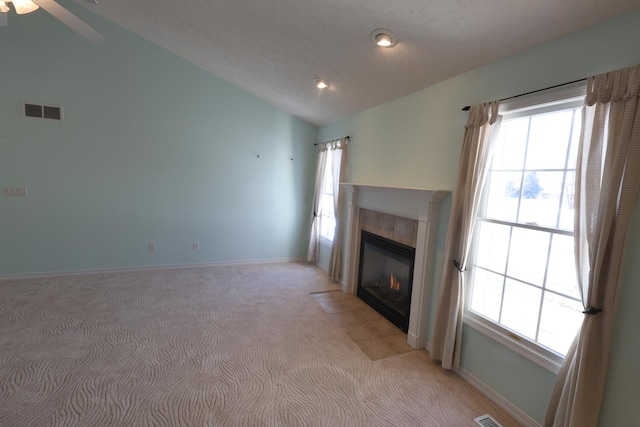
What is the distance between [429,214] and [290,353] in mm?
1714

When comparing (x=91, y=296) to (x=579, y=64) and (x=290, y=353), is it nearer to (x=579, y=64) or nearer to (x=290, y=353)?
(x=290, y=353)

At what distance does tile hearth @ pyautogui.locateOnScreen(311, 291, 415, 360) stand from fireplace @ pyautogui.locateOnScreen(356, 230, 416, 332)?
0.35 feet

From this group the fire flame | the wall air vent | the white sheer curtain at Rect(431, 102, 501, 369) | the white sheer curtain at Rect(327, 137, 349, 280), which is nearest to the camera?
the white sheer curtain at Rect(431, 102, 501, 369)

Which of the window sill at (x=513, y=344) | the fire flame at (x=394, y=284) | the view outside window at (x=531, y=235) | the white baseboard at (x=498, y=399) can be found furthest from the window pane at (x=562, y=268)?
the fire flame at (x=394, y=284)

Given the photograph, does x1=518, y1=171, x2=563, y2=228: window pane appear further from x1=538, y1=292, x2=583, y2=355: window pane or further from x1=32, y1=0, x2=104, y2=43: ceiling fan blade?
x1=32, y1=0, x2=104, y2=43: ceiling fan blade

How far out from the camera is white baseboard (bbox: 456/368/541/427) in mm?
1861

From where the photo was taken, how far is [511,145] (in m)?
2.06

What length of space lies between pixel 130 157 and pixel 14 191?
1.35 m

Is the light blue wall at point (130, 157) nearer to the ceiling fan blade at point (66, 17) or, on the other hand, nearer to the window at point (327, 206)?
the window at point (327, 206)

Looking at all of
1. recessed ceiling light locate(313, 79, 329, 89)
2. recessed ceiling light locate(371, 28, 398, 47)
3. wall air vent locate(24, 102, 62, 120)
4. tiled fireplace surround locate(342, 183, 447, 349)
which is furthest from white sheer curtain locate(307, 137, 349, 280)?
wall air vent locate(24, 102, 62, 120)

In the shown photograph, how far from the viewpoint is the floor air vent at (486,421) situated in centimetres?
185

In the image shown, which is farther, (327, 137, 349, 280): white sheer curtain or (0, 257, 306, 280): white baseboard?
(327, 137, 349, 280): white sheer curtain

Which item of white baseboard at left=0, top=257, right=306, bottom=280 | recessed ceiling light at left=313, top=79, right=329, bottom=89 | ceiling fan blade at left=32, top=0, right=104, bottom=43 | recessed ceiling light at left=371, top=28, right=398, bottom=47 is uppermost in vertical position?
recessed ceiling light at left=313, top=79, right=329, bottom=89

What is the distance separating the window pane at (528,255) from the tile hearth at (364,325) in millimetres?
1222
